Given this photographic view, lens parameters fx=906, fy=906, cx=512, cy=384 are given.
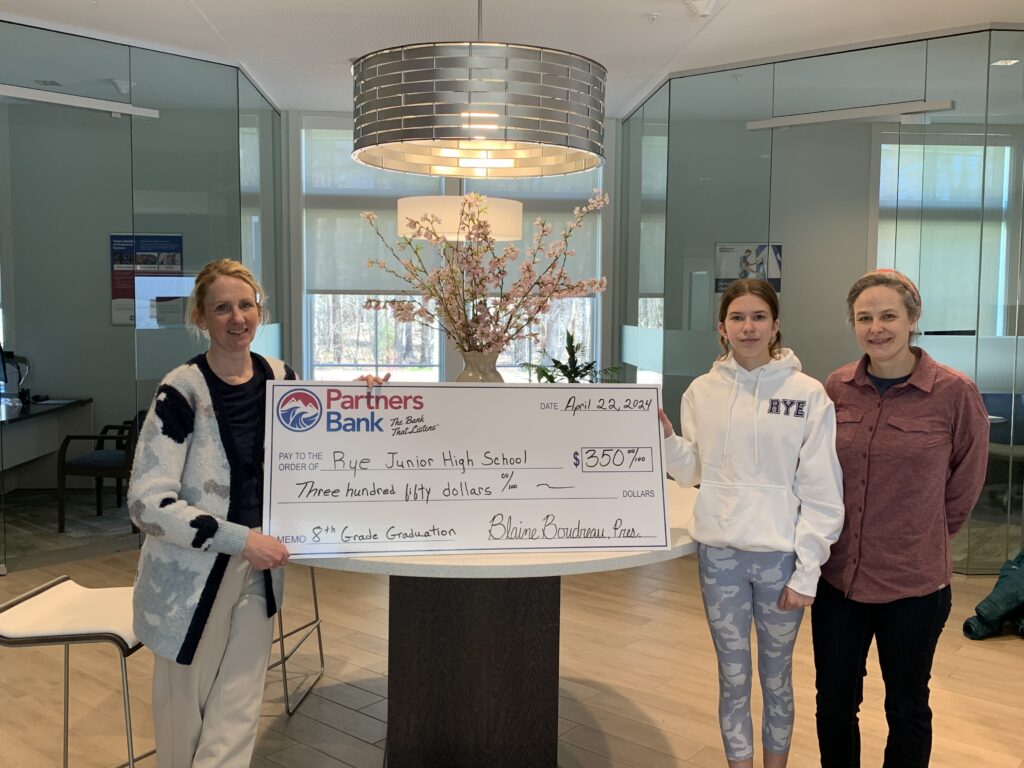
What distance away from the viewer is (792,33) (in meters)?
5.01

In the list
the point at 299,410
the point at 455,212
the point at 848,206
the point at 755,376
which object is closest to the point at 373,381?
the point at 299,410

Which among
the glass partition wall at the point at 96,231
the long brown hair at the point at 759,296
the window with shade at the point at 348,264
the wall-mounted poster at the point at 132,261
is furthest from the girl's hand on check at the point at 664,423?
the window with shade at the point at 348,264

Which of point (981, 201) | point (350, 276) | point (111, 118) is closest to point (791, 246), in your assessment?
point (981, 201)

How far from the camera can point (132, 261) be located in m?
6.03

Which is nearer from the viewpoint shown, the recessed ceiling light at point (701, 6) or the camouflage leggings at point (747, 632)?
the camouflage leggings at point (747, 632)

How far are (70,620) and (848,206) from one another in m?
5.90

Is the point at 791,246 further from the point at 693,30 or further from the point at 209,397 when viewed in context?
the point at 209,397

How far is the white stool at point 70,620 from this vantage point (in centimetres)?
227

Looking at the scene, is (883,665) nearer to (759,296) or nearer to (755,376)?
(755,376)

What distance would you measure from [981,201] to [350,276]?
4.65 meters

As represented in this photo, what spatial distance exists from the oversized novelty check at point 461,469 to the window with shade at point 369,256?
511 cm

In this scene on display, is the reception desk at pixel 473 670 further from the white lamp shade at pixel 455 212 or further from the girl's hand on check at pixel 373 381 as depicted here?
the white lamp shade at pixel 455 212

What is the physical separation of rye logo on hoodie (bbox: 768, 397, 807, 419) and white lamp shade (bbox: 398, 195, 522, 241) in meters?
3.42

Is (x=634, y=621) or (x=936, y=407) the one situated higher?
(x=936, y=407)
